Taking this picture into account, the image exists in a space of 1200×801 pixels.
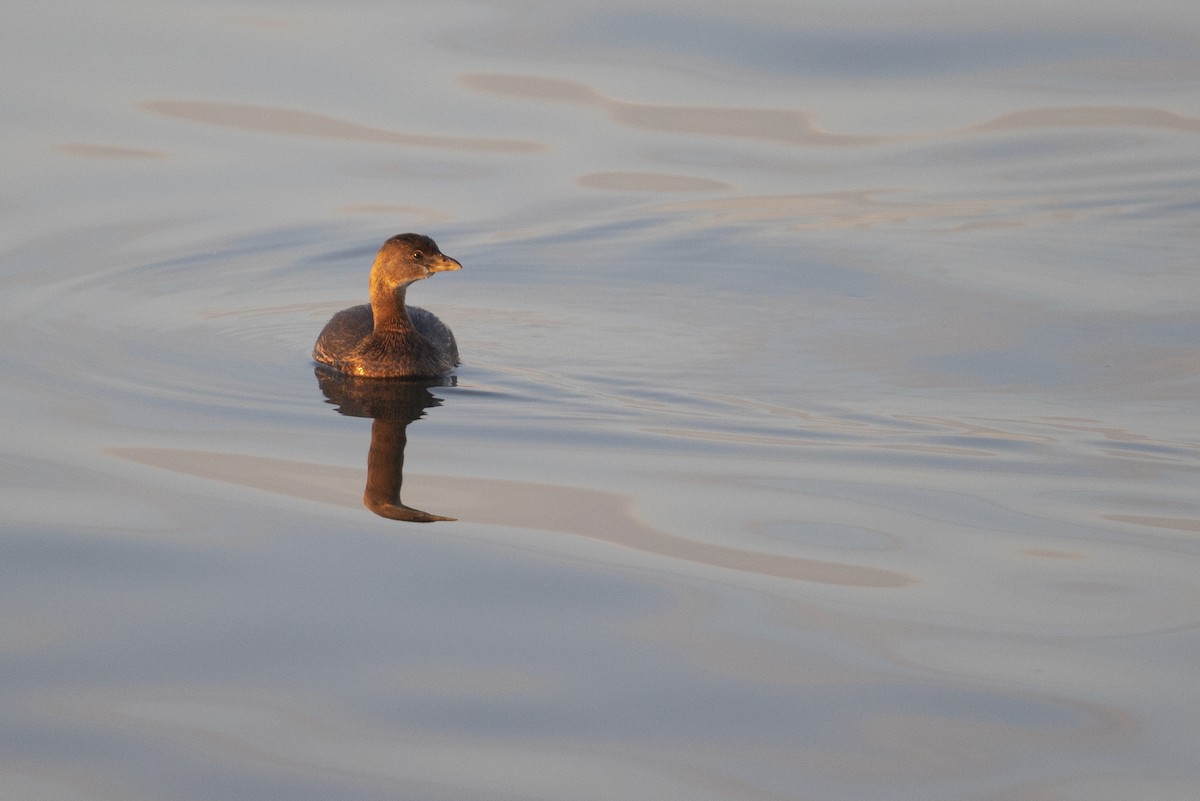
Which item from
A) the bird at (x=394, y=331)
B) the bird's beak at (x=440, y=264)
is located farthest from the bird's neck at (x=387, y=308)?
the bird's beak at (x=440, y=264)

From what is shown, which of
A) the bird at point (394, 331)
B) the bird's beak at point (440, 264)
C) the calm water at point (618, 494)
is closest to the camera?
the calm water at point (618, 494)

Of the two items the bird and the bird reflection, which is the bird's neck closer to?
the bird

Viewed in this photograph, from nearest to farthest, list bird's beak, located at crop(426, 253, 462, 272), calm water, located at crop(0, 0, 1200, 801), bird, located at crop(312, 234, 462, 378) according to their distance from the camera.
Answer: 1. calm water, located at crop(0, 0, 1200, 801)
2. bird, located at crop(312, 234, 462, 378)
3. bird's beak, located at crop(426, 253, 462, 272)

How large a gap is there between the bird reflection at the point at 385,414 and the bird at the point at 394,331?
0.11m

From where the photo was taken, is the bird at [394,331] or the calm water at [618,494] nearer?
the calm water at [618,494]

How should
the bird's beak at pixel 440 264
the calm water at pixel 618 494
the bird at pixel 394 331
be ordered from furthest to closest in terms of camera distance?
the bird's beak at pixel 440 264, the bird at pixel 394 331, the calm water at pixel 618 494


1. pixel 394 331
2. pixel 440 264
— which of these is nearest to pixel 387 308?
pixel 394 331

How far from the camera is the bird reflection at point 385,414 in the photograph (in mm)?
9117

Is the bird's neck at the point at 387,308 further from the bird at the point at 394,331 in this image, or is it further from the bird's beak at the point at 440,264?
the bird's beak at the point at 440,264

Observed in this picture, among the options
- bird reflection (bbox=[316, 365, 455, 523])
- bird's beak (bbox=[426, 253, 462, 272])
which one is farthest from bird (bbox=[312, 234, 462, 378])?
bird reflection (bbox=[316, 365, 455, 523])

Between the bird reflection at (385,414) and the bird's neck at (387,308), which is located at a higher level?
the bird's neck at (387,308)

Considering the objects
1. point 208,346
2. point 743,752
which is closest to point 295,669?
point 743,752

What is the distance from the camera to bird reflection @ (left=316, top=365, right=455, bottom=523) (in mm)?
9117

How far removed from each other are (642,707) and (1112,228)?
36.7 feet
